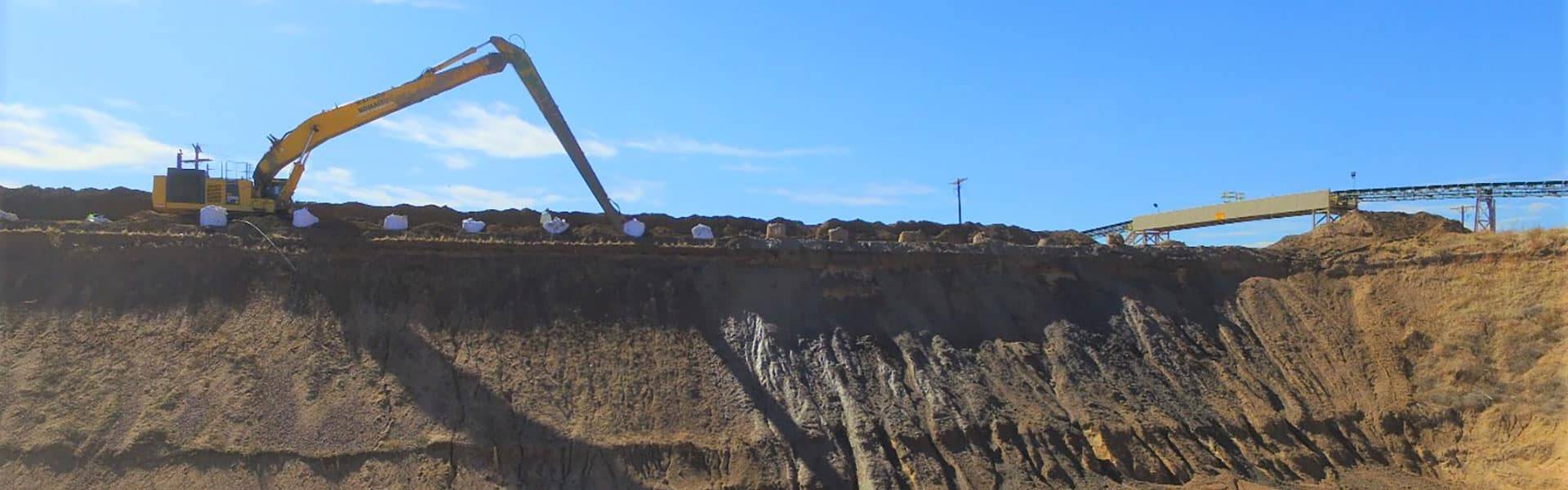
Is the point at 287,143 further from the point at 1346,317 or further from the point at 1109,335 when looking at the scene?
the point at 1346,317

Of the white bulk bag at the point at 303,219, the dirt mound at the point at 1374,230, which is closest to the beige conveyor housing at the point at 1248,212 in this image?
the dirt mound at the point at 1374,230

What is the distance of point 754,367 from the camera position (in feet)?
62.9

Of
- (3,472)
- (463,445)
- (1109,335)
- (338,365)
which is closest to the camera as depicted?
(3,472)

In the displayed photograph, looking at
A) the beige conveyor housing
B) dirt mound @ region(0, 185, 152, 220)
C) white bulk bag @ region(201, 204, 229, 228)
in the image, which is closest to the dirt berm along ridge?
white bulk bag @ region(201, 204, 229, 228)

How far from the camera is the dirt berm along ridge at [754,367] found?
1602 cm

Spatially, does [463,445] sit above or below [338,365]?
below

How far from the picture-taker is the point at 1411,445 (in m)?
20.8

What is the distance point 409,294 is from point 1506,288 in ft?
73.0

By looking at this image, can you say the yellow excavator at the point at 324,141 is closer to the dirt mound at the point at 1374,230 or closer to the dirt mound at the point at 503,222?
the dirt mound at the point at 503,222

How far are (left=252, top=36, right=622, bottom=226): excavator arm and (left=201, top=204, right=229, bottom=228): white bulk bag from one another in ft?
8.28

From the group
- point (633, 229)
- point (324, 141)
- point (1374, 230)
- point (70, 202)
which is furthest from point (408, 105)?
point (1374, 230)

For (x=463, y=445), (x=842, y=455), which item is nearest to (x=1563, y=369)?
(x=842, y=455)

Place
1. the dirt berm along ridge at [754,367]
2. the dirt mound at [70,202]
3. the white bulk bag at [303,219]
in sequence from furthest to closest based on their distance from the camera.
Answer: the dirt mound at [70,202], the white bulk bag at [303,219], the dirt berm along ridge at [754,367]

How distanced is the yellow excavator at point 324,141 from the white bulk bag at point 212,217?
64.9 inches
